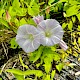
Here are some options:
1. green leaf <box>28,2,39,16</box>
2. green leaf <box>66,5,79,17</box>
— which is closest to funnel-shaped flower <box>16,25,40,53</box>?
green leaf <box>28,2,39,16</box>

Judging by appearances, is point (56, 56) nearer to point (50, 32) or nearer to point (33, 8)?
point (50, 32)

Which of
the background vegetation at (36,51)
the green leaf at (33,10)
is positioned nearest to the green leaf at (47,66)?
the background vegetation at (36,51)

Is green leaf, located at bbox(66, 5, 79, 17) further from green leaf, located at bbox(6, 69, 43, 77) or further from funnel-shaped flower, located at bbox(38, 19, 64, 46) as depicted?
green leaf, located at bbox(6, 69, 43, 77)

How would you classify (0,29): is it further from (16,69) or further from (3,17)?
(16,69)

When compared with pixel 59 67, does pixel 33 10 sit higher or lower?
higher

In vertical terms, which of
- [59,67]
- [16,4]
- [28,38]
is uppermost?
[16,4]

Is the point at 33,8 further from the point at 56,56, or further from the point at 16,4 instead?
the point at 56,56

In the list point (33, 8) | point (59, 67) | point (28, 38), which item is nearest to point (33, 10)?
point (33, 8)

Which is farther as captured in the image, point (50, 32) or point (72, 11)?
point (72, 11)
